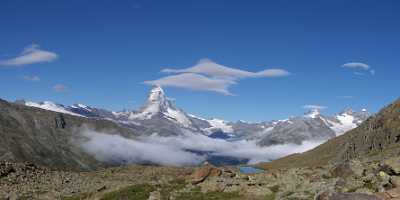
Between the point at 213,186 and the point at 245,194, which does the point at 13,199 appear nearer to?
the point at 213,186

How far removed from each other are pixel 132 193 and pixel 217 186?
10299 millimetres

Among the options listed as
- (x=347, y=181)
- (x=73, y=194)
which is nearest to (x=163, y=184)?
(x=73, y=194)

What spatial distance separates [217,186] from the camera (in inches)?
2320

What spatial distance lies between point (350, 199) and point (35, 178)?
5636 cm

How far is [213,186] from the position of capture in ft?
195

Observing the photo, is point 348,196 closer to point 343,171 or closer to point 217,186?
point 343,171

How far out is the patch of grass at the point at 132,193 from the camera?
58.8 metres

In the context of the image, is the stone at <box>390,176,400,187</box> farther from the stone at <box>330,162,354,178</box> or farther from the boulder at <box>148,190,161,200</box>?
the boulder at <box>148,190,161,200</box>

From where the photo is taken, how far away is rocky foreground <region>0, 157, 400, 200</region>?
146ft

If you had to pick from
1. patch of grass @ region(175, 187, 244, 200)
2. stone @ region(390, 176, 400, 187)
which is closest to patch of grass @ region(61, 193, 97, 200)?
patch of grass @ region(175, 187, 244, 200)

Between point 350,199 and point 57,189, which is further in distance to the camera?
point 57,189

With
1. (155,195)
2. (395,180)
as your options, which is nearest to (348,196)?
A: (395,180)

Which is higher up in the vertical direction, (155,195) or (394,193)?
(394,193)

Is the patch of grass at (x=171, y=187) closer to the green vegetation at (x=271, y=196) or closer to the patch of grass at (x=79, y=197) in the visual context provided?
the patch of grass at (x=79, y=197)
